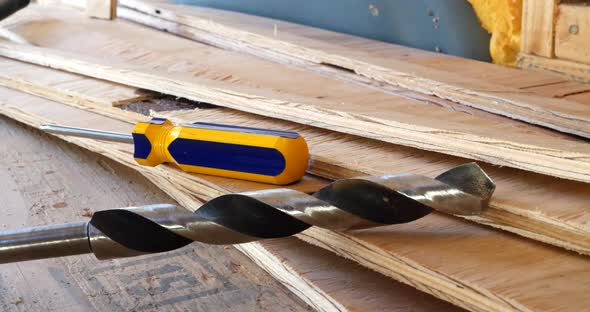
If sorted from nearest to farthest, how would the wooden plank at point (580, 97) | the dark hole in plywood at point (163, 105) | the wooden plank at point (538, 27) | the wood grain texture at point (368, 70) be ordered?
the wood grain texture at point (368, 70) → the wooden plank at point (580, 97) → the dark hole in plywood at point (163, 105) → the wooden plank at point (538, 27)

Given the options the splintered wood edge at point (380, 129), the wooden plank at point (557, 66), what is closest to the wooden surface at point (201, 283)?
the splintered wood edge at point (380, 129)

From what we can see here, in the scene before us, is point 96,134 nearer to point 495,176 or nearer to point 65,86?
point 65,86

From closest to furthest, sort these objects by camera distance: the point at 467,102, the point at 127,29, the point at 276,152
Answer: the point at 276,152, the point at 467,102, the point at 127,29

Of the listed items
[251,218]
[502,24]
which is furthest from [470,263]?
[502,24]

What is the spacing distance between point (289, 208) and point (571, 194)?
1.25 feet

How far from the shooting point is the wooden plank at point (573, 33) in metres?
1.66

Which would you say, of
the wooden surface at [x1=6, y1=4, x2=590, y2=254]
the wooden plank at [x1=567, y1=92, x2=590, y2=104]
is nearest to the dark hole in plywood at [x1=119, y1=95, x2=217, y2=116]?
the wooden surface at [x1=6, y1=4, x2=590, y2=254]

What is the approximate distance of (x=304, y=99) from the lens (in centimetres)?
145

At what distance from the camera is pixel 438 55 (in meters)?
1.93

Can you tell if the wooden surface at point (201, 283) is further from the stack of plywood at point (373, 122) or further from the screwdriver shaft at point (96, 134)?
the screwdriver shaft at point (96, 134)

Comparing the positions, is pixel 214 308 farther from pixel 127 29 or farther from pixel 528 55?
pixel 127 29

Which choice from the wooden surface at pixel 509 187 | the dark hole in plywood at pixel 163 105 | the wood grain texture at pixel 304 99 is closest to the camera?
the wooden surface at pixel 509 187

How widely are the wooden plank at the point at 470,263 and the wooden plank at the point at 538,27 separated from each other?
85cm

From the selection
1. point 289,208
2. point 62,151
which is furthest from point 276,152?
point 62,151
